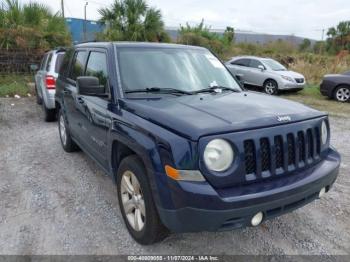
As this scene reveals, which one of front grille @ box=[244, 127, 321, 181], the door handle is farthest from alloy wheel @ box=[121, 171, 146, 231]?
the door handle

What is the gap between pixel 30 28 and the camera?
13102mm

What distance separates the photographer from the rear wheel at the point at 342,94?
1225 cm

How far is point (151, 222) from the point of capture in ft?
9.31

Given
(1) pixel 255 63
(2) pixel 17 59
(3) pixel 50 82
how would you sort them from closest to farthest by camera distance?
(3) pixel 50 82 → (2) pixel 17 59 → (1) pixel 255 63

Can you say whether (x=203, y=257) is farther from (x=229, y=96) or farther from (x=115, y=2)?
(x=115, y=2)

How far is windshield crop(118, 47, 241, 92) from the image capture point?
357cm

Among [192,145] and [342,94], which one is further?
[342,94]

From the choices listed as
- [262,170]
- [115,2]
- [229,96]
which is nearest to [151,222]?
[262,170]

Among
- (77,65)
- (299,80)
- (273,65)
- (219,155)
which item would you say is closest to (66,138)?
(77,65)

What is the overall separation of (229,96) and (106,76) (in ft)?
4.41

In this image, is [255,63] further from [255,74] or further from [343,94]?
[343,94]

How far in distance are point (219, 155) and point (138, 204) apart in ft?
3.20

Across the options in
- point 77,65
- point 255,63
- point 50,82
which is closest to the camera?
point 77,65

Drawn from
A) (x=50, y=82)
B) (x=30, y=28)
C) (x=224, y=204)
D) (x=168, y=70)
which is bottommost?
(x=224, y=204)
